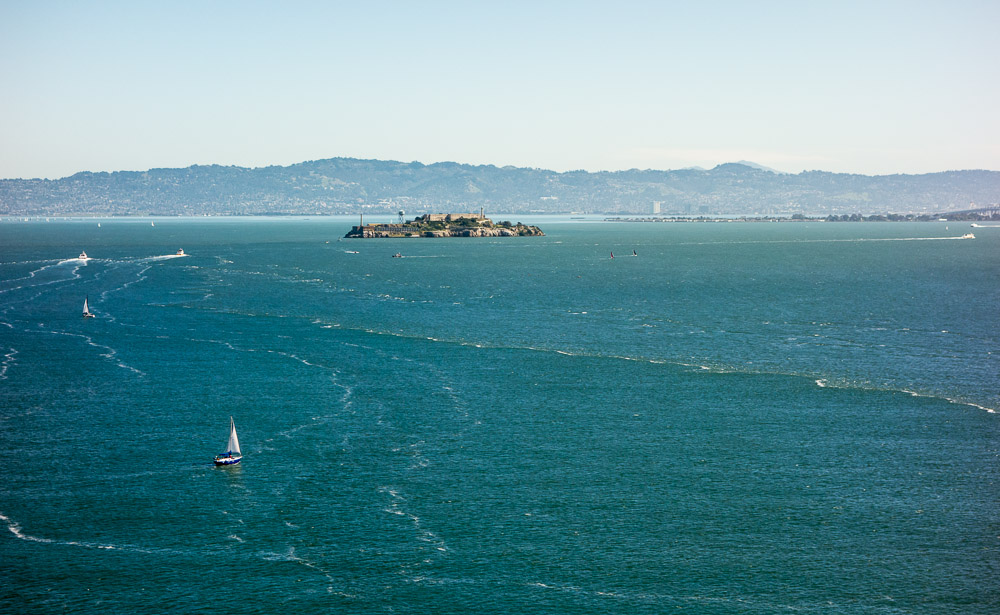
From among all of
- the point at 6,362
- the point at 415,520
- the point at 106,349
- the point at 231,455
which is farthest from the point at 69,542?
the point at 106,349

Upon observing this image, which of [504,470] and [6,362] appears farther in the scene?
[6,362]

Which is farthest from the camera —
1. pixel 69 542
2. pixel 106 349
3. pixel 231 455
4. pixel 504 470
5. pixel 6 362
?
pixel 106 349

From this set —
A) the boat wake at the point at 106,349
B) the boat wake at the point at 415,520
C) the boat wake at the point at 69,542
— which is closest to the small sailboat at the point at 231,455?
the boat wake at the point at 415,520

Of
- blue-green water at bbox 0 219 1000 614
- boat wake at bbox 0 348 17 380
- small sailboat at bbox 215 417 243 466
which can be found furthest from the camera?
boat wake at bbox 0 348 17 380

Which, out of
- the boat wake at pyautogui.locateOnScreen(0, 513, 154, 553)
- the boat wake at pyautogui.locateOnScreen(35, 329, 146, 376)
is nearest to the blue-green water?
the boat wake at pyautogui.locateOnScreen(0, 513, 154, 553)

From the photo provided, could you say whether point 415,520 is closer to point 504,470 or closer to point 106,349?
point 504,470

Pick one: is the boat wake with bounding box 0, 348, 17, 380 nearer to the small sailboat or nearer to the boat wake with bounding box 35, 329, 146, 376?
the boat wake with bounding box 35, 329, 146, 376

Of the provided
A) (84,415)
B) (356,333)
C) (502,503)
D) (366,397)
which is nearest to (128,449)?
(84,415)

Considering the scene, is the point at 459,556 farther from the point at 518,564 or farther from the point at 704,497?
the point at 704,497

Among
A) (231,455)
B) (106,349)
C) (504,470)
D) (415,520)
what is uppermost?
(106,349)
